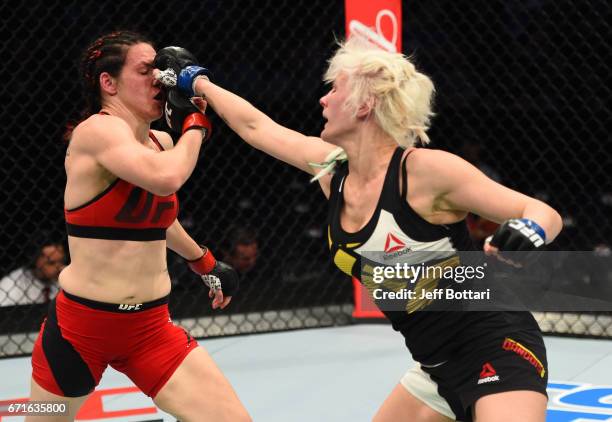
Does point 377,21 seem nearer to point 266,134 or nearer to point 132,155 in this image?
point 266,134

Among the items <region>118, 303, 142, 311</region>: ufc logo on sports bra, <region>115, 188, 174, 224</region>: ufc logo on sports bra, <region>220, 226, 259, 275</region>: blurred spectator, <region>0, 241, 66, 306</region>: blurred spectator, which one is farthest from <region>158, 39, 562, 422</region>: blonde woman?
<region>220, 226, 259, 275</region>: blurred spectator

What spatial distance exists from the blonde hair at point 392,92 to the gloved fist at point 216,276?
0.81 meters

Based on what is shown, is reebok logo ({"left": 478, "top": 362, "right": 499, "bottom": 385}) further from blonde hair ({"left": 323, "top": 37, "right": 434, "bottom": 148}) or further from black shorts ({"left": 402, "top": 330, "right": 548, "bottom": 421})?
blonde hair ({"left": 323, "top": 37, "right": 434, "bottom": 148})

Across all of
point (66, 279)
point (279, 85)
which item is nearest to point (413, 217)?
point (66, 279)

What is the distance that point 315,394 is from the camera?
3398 mm

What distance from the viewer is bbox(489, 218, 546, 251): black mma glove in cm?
158

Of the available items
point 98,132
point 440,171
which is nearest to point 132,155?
point 98,132

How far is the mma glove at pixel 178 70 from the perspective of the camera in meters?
2.16

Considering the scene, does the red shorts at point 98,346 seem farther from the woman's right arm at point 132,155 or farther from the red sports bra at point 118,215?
the woman's right arm at point 132,155

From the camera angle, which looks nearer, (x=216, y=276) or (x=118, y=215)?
(x=118, y=215)

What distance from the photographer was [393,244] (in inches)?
70.6

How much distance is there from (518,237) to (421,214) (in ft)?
0.82

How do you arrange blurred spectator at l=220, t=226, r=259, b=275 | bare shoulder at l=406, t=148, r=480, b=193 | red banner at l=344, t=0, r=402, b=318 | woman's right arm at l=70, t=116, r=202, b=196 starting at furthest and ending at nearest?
1. blurred spectator at l=220, t=226, r=259, b=275
2. red banner at l=344, t=0, r=402, b=318
3. woman's right arm at l=70, t=116, r=202, b=196
4. bare shoulder at l=406, t=148, r=480, b=193

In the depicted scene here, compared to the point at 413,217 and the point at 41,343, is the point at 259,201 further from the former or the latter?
the point at 413,217
